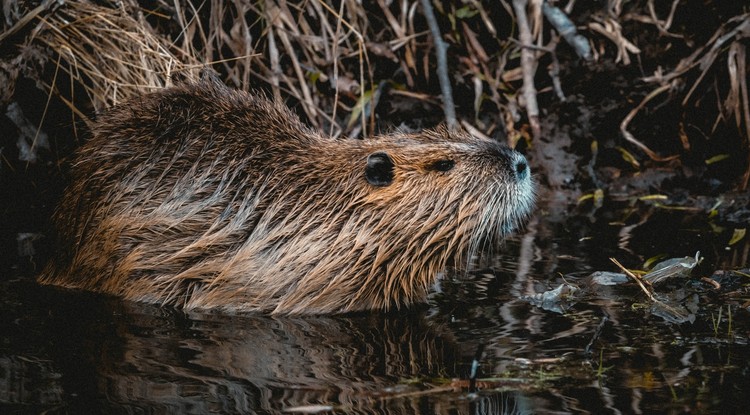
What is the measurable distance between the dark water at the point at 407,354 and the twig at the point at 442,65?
157cm

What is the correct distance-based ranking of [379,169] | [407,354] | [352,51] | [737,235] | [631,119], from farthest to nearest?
[352,51], [631,119], [737,235], [379,169], [407,354]

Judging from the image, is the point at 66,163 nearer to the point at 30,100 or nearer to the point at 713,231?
the point at 30,100

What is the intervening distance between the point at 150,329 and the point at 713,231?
2742mm

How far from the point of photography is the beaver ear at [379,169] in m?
3.83

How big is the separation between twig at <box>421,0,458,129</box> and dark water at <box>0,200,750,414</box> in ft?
5.15

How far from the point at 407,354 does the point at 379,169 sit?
3.61ft

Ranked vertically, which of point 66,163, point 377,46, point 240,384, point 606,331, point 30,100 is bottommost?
point 240,384

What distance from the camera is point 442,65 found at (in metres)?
5.57

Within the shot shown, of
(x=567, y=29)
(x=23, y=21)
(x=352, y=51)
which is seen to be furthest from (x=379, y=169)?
(x=567, y=29)

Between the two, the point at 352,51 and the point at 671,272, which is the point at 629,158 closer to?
the point at 352,51

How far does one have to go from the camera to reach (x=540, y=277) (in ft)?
12.9

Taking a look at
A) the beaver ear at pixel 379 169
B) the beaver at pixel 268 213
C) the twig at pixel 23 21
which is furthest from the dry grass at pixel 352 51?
the beaver ear at pixel 379 169

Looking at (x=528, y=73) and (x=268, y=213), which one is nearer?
(x=268, y=213)

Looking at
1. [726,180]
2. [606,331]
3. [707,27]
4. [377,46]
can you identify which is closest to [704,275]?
[606,331]
